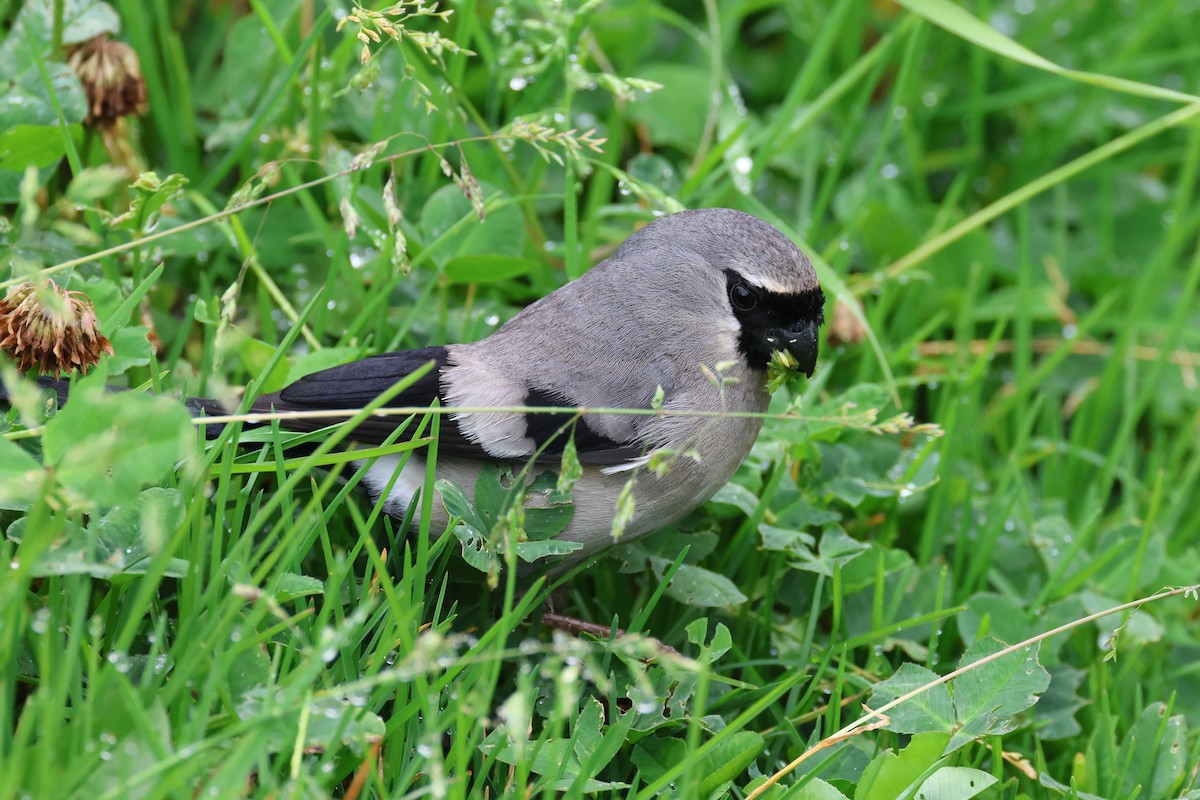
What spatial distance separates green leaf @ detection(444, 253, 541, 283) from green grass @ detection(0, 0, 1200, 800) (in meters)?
0.02

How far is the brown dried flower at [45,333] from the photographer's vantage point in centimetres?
236

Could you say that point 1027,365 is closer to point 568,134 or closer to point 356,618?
point 568,134

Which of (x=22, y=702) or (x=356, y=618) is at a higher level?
(x=356, y=618)

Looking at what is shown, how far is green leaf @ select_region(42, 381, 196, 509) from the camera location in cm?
186

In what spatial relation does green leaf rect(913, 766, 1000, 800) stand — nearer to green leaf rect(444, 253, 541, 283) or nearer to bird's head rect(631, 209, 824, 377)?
bird's head rect(631, 209, 824, 377)

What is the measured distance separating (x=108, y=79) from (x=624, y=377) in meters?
1.64

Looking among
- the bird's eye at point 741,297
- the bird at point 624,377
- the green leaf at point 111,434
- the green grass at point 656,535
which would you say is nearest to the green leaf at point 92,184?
the green grass at point 656,535

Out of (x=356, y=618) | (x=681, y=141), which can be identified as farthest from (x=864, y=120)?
(x=356, y=618)

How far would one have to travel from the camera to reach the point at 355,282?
11.0ft

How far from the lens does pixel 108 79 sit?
3174mm

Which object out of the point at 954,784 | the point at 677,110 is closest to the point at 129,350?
the point at 954,784

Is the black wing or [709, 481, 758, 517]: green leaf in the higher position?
the black wing

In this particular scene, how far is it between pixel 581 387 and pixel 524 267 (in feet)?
2.37

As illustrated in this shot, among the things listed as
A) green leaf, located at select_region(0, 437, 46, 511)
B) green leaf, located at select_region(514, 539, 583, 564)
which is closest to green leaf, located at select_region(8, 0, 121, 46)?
green leaf, located at select_region(0, 437, 46, 511)
